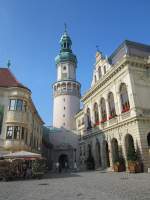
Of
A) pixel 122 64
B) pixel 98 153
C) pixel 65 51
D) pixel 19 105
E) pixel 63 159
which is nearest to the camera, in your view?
pixel 122 64

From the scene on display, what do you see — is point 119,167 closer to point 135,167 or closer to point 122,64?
point 135,167

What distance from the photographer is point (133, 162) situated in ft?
71.9

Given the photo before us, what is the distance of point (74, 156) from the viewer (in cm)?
5128

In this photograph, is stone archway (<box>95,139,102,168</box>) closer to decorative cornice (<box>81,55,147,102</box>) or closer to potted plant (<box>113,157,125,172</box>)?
potted plant (<box>113,157,125,172</box>)

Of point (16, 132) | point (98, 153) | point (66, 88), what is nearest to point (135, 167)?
point (98, 153)

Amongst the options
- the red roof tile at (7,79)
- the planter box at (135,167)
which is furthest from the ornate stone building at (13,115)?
the planter box at (135,167)

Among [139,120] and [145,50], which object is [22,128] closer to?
[139,120]

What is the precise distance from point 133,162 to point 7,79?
21855mm

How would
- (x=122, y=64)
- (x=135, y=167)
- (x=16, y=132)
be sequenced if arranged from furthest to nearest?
(x=122, y=64)
(x=16, y=132)
(x=135, y=167)

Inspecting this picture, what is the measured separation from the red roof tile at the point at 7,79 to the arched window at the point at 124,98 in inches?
575

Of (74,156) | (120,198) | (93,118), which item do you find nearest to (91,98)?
(93,118)

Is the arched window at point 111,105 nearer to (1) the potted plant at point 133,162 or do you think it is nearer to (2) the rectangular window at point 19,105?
(1) the potted plant at point 133,162

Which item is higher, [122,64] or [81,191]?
[122,64]

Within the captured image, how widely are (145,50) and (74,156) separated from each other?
1270 inches
